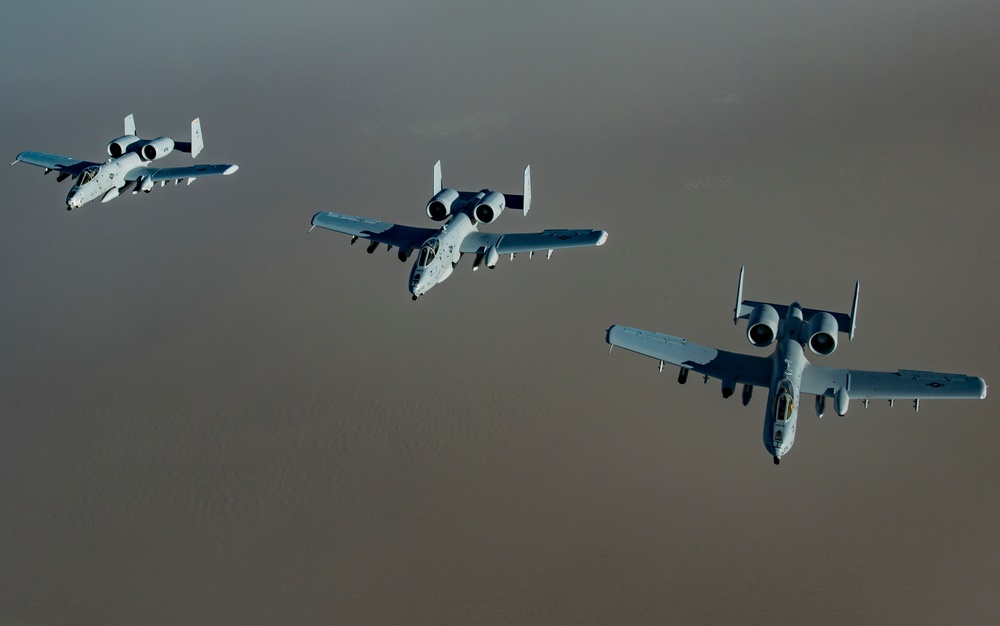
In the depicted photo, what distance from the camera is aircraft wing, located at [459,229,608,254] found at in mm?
25328

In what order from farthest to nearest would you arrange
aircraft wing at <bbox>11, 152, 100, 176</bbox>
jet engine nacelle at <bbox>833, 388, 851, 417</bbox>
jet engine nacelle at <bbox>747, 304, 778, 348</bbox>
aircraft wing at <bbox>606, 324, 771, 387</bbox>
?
aircraft wing at <bbox>11, 152, 100, 176</bbox>, jet engine nacelle at <bbox>747, 304, 778, 348</bbox>, aircraft wing at <bbox>606, 324, 771, 387</bbox>, jet engine nacelle at <bbox>833, 388, 851, 417</bbox>

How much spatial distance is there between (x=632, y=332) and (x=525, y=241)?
5.33 metres

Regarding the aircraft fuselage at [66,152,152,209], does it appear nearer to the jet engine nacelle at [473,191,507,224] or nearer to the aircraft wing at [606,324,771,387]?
the jet engine nacelle at [473,191,507,224]

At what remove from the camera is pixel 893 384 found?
19797 millimetres

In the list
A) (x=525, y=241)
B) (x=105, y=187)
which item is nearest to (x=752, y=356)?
(x=525, y=241)

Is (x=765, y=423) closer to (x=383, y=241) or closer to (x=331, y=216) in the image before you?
(x=383, y=241)

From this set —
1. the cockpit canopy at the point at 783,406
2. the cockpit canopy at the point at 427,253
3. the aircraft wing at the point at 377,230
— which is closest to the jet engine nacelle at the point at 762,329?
the cockpit canopy at the point at 783,406

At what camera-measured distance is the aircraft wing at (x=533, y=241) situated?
997 inches

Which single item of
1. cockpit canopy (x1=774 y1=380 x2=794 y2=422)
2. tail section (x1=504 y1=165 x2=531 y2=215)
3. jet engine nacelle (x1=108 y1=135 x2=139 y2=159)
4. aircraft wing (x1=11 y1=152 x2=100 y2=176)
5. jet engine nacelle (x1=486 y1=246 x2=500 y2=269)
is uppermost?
jet engine nacelle (x1=108 y1=135 x2=139 y2=159)

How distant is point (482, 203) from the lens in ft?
88.0

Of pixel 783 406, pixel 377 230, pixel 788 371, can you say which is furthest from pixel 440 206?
pixel 783 406

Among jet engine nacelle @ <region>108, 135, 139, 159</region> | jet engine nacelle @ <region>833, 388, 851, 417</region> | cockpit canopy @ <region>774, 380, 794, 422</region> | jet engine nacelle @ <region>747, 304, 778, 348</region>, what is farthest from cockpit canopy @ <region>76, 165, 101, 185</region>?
jet engine nacelle @ <region>833, 388, 851, 417</region>

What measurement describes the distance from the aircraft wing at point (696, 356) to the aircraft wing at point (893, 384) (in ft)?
3.84

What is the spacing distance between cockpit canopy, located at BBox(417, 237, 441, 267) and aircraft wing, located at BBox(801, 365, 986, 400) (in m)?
10.7
